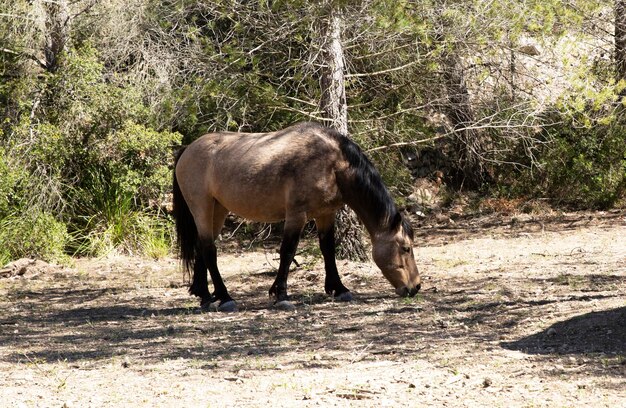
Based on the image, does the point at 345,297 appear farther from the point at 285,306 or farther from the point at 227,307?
the point at 227,307

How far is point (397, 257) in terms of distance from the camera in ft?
28.7

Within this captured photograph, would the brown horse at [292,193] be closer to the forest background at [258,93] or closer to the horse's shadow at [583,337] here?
the forest background at [258,93]

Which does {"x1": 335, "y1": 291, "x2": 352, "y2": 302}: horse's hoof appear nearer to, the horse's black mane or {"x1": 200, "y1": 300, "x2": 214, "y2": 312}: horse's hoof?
the horse's black mane

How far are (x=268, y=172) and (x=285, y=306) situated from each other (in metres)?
1.31

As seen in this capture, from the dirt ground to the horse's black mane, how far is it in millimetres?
807

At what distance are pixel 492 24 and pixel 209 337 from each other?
16.0ft

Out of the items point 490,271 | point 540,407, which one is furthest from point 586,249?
point 540,407

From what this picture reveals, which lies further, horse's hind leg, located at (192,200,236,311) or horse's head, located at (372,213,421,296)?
horse's hind leg, located at (192,200,236,311)

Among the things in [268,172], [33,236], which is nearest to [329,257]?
[268,172]

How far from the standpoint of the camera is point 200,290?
9219 millimetres

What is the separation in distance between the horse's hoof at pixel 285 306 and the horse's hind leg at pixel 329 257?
58cm

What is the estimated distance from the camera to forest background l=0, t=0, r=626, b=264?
10297 mm

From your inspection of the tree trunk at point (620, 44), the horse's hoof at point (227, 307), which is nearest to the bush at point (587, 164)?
the tree trunk at point (620, 44)

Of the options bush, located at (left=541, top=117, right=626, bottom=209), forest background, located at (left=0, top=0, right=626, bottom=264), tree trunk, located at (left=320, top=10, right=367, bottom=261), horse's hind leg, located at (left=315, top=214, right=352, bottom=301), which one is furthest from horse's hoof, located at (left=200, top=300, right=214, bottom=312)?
bush, located at (left=541, top=117, right=626, bottom=209)
